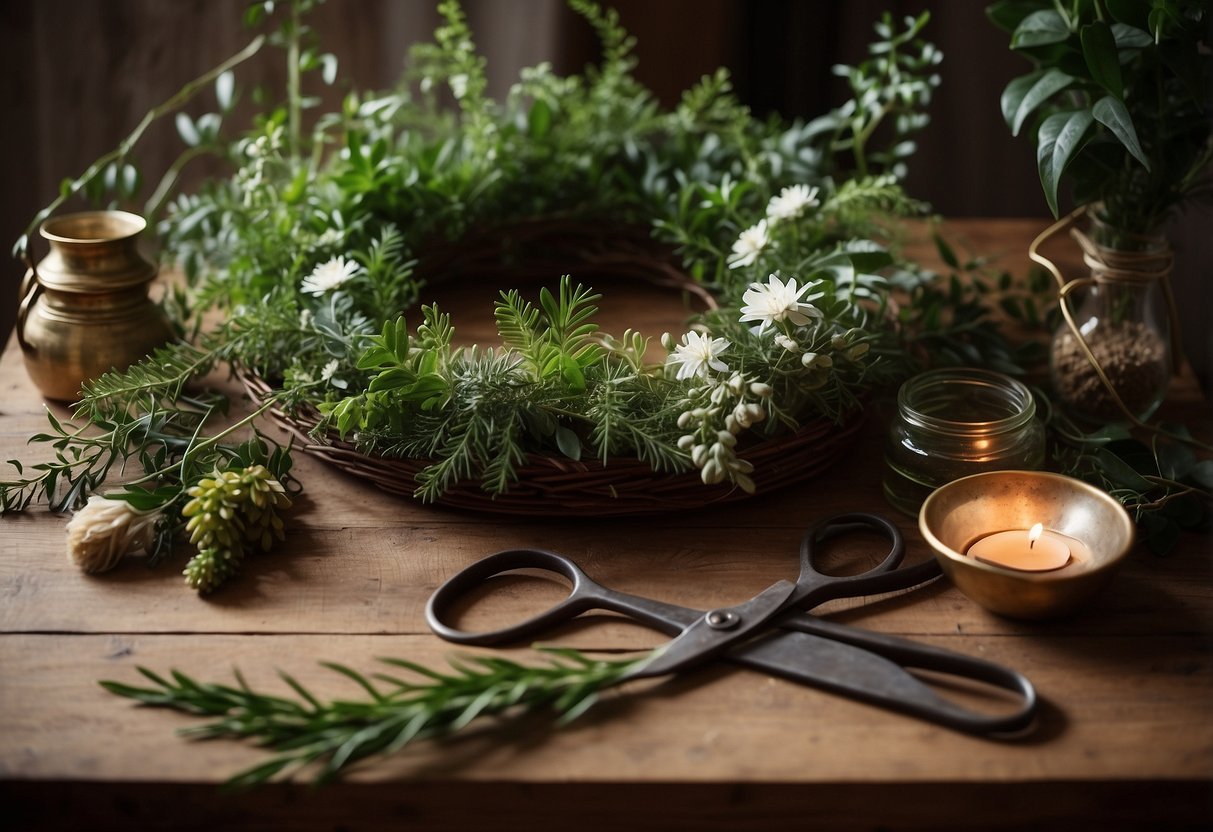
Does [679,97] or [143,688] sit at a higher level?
[679,97]

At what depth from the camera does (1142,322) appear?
1.13 meters

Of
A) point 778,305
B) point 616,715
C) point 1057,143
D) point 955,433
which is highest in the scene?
point 1057,143

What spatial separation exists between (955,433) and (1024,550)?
4.8 inches

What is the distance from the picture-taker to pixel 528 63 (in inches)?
72.6

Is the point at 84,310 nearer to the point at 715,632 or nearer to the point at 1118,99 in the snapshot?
the point at 715,632

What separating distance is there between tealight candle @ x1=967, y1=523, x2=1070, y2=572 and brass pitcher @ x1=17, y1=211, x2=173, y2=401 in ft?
2.62

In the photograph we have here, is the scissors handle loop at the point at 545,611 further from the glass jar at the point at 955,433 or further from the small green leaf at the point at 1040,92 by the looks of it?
the small green leaf at the point at 1040,92

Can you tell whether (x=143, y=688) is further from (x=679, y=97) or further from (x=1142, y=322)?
(x=679, y=97)

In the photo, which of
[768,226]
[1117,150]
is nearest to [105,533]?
[768,226]

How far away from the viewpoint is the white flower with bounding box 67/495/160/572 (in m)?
0.90

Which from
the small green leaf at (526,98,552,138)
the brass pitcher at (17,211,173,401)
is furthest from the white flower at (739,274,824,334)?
the brass pitcher at (17,211,173,401)

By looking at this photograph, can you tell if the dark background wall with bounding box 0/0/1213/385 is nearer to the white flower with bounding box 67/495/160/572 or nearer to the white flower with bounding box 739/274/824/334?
the white flower with bounding box 739/274/824/334

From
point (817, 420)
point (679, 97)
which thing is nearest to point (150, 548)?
point (817, 420)

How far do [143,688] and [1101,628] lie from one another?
70cm
